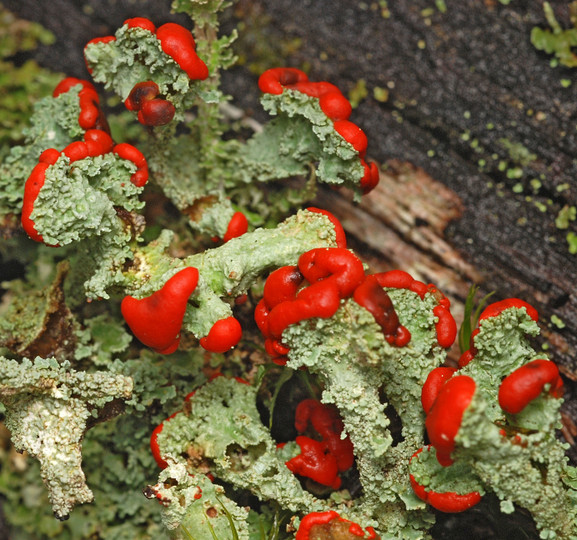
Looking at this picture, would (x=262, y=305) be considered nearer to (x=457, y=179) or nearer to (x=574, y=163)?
(x=457, y=179)

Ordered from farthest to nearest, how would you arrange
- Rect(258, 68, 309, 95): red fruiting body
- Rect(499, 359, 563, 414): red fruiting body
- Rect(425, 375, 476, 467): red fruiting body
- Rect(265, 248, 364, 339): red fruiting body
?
Rect(258, 68, 309, 95): red fruiting body < Rect(265, 248, 364, 339): red fruiting body < Rect(499, 359, 563, 414): red fruiting body < Rect(425, 375, 476, 467): red fruiting body

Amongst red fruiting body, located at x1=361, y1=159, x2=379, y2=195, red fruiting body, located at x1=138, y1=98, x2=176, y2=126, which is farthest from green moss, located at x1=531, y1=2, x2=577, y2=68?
red fruiting body, located at x1=138, y1=98, x2=176, y2=126

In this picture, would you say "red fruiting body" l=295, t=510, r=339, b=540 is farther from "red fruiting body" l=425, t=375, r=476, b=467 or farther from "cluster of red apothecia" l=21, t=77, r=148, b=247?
"cluster of red apothecia" l=21, t=77, r=148, b=247

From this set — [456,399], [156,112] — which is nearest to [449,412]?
[456,399]

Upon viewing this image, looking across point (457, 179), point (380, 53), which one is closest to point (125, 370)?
point (457, 179)

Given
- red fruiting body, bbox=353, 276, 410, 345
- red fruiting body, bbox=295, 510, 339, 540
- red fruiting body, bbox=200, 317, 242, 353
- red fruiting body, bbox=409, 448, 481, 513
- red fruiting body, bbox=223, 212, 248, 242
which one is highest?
red fruiting body, bbox=353, 276, 410, 345

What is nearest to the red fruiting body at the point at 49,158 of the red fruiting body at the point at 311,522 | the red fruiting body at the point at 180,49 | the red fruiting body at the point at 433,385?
the red fruiting body at the point at 180,49
